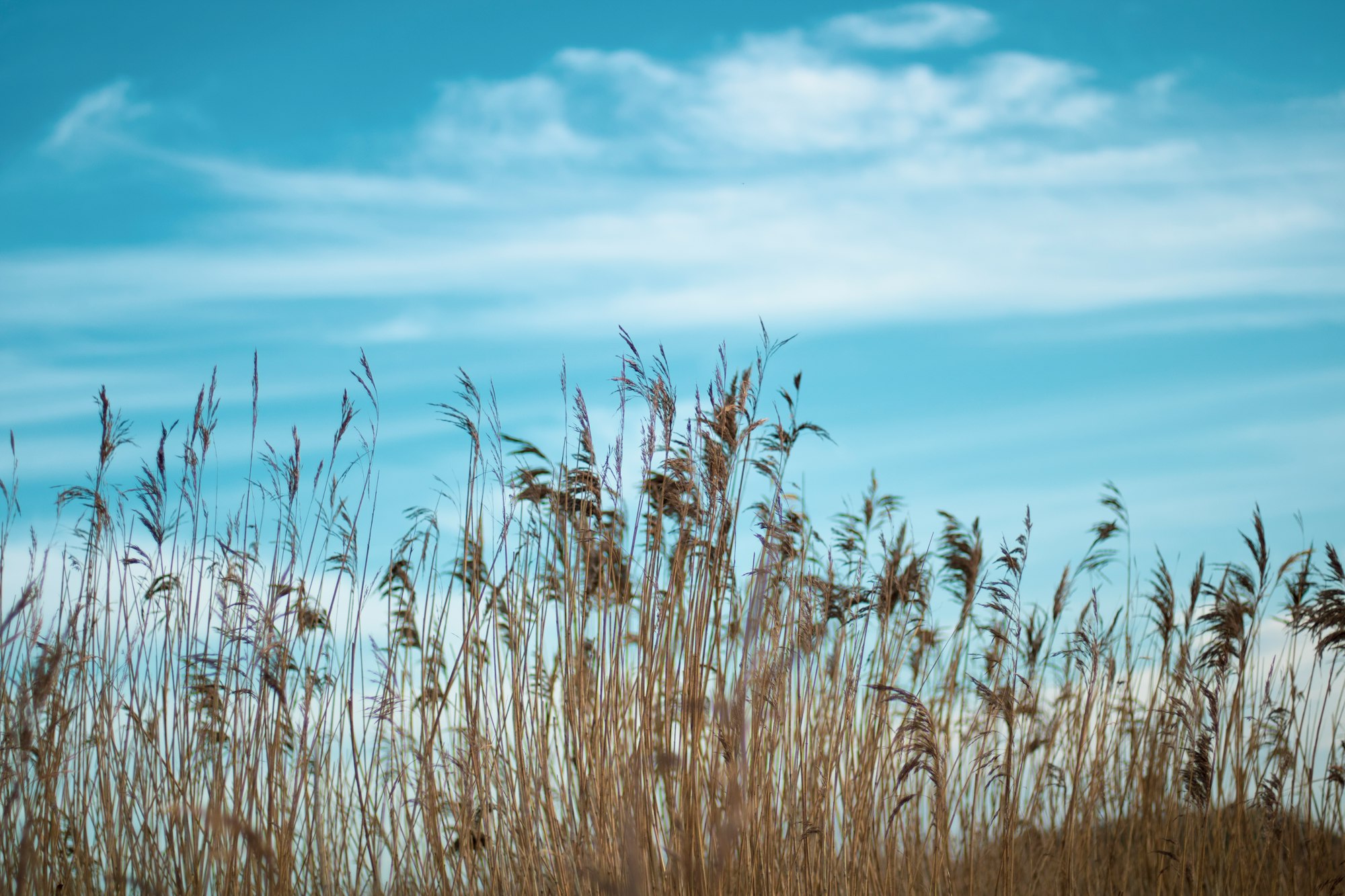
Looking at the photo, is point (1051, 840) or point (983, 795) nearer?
point (983, 795)

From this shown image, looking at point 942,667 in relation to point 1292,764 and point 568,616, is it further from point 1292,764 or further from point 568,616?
point 568,616

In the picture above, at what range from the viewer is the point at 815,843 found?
2855mm

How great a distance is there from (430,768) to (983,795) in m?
1.85

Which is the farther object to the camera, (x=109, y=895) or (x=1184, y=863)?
(x=1184, y=863)

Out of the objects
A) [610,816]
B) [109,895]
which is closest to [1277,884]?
[610,816]

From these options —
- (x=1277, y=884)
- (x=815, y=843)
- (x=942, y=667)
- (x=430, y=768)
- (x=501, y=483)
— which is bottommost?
(x=1277, y=884)

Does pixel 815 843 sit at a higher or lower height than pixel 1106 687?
lower

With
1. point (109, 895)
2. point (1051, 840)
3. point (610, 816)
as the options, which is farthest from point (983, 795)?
point (109, 895)

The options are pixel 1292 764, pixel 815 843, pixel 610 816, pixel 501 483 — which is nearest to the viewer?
pixel 610 816

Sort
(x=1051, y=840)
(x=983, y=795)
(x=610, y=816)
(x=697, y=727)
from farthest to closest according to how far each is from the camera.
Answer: (x=1051, y=840)
(x=983, y=795)
(x=610, y=816)
(x=697, y=727)

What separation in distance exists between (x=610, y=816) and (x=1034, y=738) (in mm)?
2317

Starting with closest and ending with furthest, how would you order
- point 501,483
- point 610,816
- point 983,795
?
point 610,816 < point 501,483 < point 983,795

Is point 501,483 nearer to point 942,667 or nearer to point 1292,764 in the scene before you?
point 942,667

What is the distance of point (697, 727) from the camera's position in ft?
7.98
